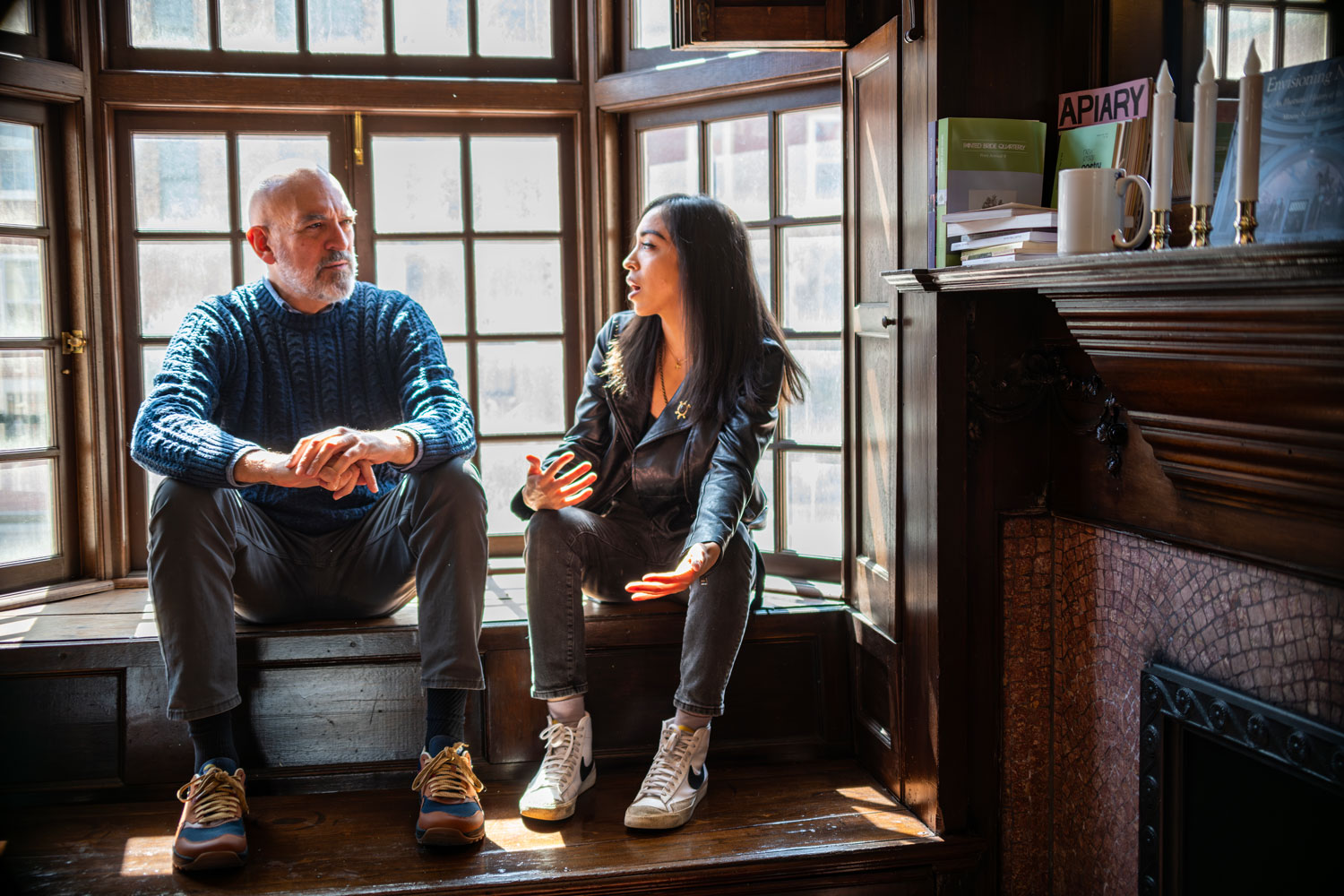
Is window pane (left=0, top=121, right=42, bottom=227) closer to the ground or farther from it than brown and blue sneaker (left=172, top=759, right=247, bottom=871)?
farther from it

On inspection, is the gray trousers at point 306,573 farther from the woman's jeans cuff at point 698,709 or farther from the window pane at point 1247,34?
the window pane at point 1247,34


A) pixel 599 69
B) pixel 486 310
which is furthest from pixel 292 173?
pixel 599 69

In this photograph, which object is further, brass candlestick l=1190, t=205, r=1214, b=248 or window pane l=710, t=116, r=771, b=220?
window pane l=710, t=116, r=771, b=220

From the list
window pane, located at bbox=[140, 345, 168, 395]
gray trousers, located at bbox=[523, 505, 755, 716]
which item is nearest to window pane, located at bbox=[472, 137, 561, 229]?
window pane, located at bbox=[140, 345, 168, 395]

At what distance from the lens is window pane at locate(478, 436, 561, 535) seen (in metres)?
3.21

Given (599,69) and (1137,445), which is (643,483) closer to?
(1137,445)

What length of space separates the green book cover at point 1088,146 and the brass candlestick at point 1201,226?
1.12ft

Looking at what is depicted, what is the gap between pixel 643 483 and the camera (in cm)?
255

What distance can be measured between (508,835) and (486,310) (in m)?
1.53

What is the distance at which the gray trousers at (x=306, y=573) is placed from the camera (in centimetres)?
218

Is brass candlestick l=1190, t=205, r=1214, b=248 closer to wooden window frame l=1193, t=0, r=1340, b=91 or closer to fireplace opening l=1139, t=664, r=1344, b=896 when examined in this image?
wooden window frame l=1193, t=0, r=1340, b=91

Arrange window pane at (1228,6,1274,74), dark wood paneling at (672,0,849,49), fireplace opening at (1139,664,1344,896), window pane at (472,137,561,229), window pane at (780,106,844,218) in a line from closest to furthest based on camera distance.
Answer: fireplace opening at (1139,664,1344,896) < window pane at (1228,6,1274,74) < dark wood paneling at (672,0,849,49) < window pane at (780,106,844,218) < window pane at (472,137,561,229)

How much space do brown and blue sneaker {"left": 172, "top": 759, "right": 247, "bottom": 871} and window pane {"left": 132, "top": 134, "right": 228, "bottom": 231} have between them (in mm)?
1577

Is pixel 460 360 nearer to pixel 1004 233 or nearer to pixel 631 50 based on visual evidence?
pixel 631 50
